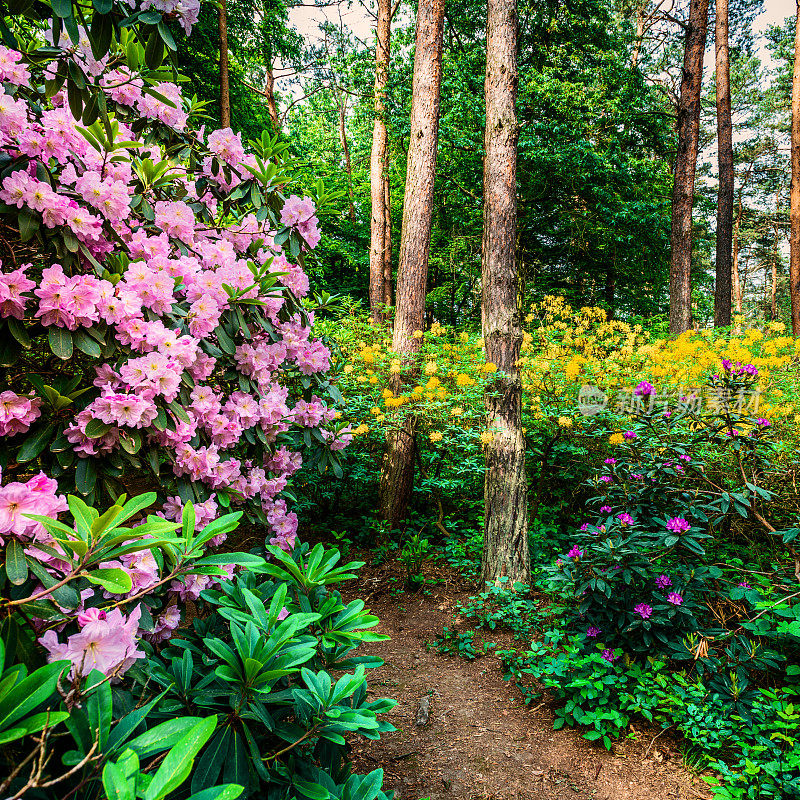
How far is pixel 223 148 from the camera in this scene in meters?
1.98

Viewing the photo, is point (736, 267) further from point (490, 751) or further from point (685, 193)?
point (490, 751)

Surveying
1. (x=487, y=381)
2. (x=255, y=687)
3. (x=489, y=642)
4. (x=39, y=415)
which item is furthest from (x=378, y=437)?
(x=255, y=687)

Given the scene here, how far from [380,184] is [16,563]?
903 centimetres

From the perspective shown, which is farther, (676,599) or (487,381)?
(487,381)

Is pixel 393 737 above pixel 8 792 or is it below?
below

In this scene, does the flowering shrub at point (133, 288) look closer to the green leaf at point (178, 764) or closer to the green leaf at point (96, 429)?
the green leaf at point (96, 429)

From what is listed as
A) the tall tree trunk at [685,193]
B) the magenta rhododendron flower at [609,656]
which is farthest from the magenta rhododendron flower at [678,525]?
the tall tree trunk at [685,193]

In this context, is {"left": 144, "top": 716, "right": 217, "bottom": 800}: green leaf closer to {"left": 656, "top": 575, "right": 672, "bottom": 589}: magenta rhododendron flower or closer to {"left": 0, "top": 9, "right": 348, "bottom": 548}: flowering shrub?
{"left": 0, "top": 9, "right": 348, "bottom": 548}: flowering shrub

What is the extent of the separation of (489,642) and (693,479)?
1.61 m

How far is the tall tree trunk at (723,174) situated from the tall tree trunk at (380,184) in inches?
269

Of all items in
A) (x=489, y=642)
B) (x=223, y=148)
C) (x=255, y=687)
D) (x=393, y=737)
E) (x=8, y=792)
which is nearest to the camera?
(x=8, y=792)

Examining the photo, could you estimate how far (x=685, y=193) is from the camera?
783cm

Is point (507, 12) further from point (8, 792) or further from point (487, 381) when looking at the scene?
point (8, 792)

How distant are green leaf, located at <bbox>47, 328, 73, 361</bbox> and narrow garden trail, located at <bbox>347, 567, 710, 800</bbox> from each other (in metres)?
2.06
